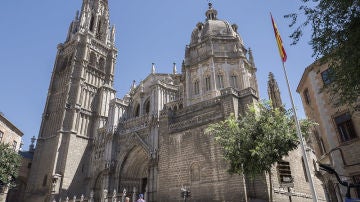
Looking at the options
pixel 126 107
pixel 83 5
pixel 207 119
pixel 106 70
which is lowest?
pixel 207 119

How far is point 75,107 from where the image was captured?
3716 cm

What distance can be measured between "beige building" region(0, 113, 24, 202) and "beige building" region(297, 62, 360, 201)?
2975 cm

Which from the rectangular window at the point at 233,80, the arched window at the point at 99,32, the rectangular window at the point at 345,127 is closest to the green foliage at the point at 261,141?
the rectangular window at the point at 345,127

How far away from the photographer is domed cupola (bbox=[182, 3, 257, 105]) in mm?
28547

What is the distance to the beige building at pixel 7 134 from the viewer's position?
3125cm

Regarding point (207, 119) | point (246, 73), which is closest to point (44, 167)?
point (207, 119)

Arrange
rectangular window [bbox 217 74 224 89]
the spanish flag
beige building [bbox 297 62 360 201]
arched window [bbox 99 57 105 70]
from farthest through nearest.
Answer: arched window [bbox 99 57 105 70] < rectangular window [bbox 217 74 224 89] < beige building [bbox 297 62 360 201] < the spanish flag

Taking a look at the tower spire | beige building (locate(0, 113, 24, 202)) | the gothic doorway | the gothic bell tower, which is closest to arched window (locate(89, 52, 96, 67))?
the gothic bell tower

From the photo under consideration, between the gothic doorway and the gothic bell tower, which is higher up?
the gothic bell tower

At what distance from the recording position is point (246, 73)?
2958cm

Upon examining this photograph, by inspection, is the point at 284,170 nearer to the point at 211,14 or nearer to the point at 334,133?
the point at 334,133

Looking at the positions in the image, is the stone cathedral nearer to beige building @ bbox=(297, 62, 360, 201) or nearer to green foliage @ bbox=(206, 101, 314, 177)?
beige building @ bbox=(297, 62, 360, 201)

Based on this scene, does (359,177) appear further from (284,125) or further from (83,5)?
(83,5)

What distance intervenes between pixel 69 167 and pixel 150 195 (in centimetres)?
1318
